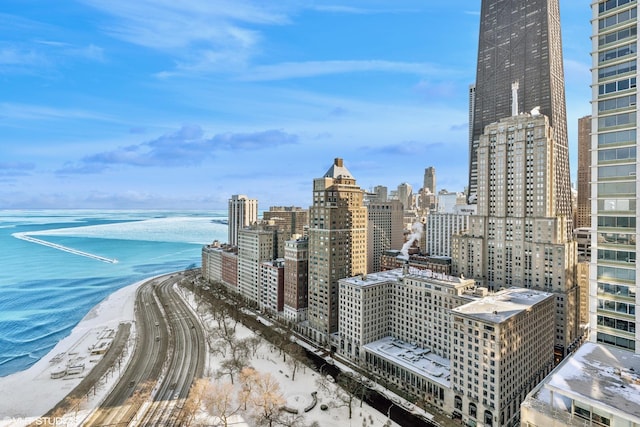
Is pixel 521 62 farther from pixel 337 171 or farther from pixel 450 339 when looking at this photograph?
pixel 450 339

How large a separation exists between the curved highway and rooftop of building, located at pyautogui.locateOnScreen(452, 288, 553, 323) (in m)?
54.6

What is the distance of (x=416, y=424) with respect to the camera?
192ft

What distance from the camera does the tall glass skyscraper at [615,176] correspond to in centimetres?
3231

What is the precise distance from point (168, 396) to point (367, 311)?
45.6m

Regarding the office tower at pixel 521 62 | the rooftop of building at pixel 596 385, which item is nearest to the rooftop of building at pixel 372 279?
the rooftop of building at pixel 596 385

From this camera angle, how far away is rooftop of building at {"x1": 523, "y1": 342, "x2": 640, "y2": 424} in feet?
86.9

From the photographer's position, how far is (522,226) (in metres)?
104

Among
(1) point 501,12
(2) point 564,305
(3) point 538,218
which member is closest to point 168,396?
(2) point 564,305

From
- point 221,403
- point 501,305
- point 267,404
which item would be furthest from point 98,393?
point 501,305

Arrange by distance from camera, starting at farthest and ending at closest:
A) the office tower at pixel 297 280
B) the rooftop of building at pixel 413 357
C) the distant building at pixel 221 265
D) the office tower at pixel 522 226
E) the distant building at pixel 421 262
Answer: the distant building at pixel 221 265 → the distant building at pixel 421 262 → the office tower at pixel 297 280 → the office tower at pixel 522 226 → the rooftop of building at pixel 413 357

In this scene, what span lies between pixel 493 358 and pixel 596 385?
29.4 metres

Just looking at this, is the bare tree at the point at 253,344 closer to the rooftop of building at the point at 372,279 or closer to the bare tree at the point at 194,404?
the bare tree at the point at 194,404

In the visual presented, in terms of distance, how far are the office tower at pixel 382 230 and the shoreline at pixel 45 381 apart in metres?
112

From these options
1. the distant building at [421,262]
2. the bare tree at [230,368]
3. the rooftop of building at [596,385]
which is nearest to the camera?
the rooftop of building at [596,385]
